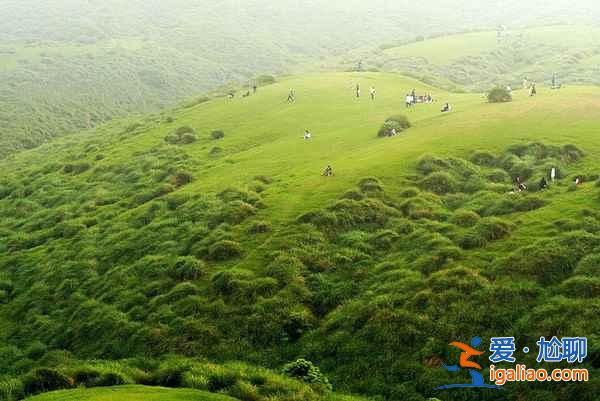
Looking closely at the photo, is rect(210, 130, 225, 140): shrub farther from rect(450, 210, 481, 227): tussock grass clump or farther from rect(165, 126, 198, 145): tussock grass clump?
rect(450, 210, 481, 227): tussock grass clump

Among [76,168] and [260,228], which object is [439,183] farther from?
[76,168]

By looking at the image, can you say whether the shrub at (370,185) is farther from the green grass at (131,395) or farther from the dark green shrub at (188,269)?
the green grass at (131,395)

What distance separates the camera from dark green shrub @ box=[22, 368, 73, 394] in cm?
1792

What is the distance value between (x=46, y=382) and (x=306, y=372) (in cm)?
831

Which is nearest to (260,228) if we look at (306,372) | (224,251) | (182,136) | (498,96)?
(224,251)

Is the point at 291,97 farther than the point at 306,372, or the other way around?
the point at 291,97

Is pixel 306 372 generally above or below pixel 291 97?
below

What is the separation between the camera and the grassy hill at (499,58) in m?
106

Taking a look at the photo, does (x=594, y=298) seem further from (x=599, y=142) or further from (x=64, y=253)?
(x=64, y=253)

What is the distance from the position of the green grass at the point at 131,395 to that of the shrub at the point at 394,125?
37795mm

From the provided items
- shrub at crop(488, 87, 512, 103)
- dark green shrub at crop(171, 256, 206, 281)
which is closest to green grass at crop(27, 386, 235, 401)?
dark green shrub at crop(171, 256, 206, 281)

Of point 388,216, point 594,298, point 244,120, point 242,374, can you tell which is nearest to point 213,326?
point 242,374

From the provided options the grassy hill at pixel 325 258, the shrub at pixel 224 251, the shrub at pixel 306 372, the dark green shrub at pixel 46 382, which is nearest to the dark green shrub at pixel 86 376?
the grassy hill at pixel 325 258

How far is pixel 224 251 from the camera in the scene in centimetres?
2936
